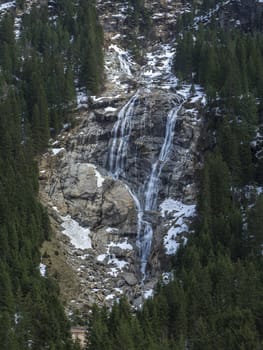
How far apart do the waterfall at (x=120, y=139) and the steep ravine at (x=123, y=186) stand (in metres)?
0.15

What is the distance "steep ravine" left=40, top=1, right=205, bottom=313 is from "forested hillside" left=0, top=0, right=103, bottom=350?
3412 millimetres

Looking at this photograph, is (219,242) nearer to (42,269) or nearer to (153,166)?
(42,269)

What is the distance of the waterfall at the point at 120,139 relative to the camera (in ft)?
299

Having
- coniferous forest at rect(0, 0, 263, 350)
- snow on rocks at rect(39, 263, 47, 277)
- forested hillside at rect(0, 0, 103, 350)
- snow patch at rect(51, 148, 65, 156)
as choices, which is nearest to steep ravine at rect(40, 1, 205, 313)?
snow patch at rect(51, 148, 65, 156)

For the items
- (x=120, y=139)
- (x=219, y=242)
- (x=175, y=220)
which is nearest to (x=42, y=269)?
(x=175, y=220)

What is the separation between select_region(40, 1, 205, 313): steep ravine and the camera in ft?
248

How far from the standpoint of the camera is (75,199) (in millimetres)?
84812

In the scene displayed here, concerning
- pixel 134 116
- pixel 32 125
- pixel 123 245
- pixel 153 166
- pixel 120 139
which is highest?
pixel 134 116

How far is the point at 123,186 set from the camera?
287 ft

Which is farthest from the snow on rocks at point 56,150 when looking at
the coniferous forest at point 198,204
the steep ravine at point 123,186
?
the coniferous forest at point 198,204

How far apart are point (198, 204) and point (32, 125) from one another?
27816 mm

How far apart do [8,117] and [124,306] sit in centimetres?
3971

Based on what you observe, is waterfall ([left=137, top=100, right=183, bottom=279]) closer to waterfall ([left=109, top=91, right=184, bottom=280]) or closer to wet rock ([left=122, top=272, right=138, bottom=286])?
waterfall ([left=109, top=91, right=184, bottom=280])

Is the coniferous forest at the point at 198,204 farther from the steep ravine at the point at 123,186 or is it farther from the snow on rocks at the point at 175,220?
the steep ravine at the point at 123,186
